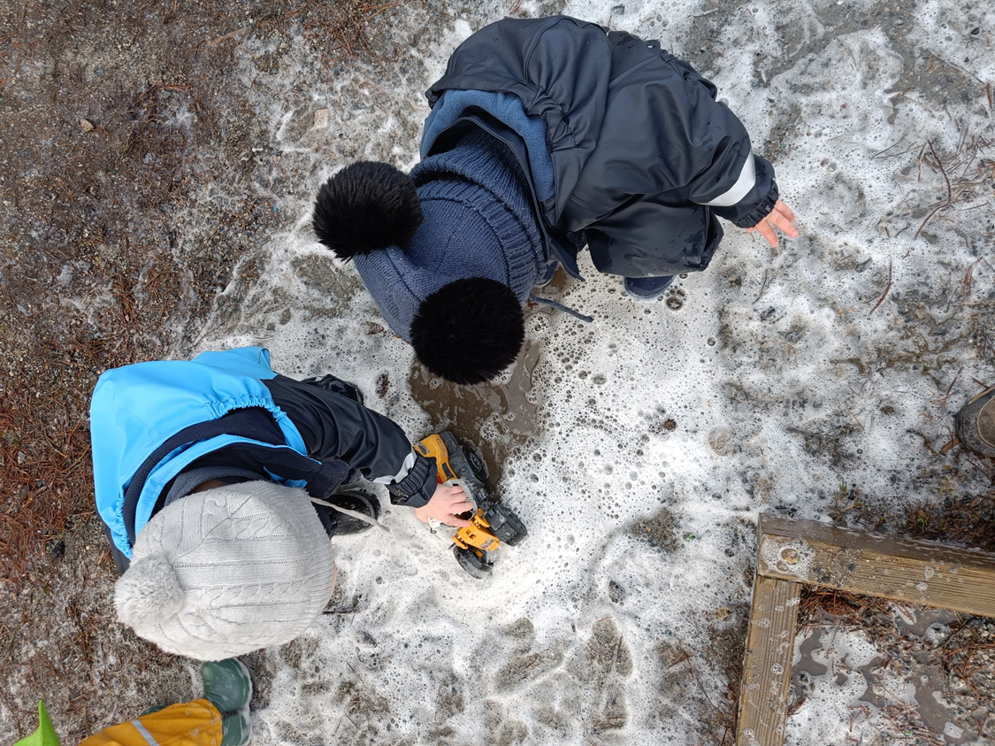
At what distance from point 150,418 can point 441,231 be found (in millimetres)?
815

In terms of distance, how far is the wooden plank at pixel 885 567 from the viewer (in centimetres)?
167

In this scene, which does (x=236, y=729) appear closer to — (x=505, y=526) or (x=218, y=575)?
(x=505, y=526)

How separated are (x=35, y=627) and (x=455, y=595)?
5.83ft

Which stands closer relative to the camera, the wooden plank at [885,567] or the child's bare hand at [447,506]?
the wooden plank at [885,567]

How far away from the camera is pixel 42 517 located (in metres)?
2.31

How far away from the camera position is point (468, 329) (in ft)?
3.73

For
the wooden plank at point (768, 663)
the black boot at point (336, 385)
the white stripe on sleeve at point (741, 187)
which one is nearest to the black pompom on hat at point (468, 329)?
the white stripe on sleeve at point (741, 187)

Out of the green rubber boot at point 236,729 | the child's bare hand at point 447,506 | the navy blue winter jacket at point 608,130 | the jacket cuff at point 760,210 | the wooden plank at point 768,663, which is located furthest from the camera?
the green rubber boot at point 236,729

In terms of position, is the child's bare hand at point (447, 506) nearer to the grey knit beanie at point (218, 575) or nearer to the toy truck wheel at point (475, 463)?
the toy truck wheel at point (475, 463)

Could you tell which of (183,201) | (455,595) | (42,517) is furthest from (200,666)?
(183,201)

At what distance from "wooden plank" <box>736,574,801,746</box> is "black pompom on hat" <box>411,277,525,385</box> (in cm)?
125

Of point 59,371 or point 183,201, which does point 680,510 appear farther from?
point 59,371

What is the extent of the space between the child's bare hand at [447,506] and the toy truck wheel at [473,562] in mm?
161

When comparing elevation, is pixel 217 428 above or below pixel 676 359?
above
